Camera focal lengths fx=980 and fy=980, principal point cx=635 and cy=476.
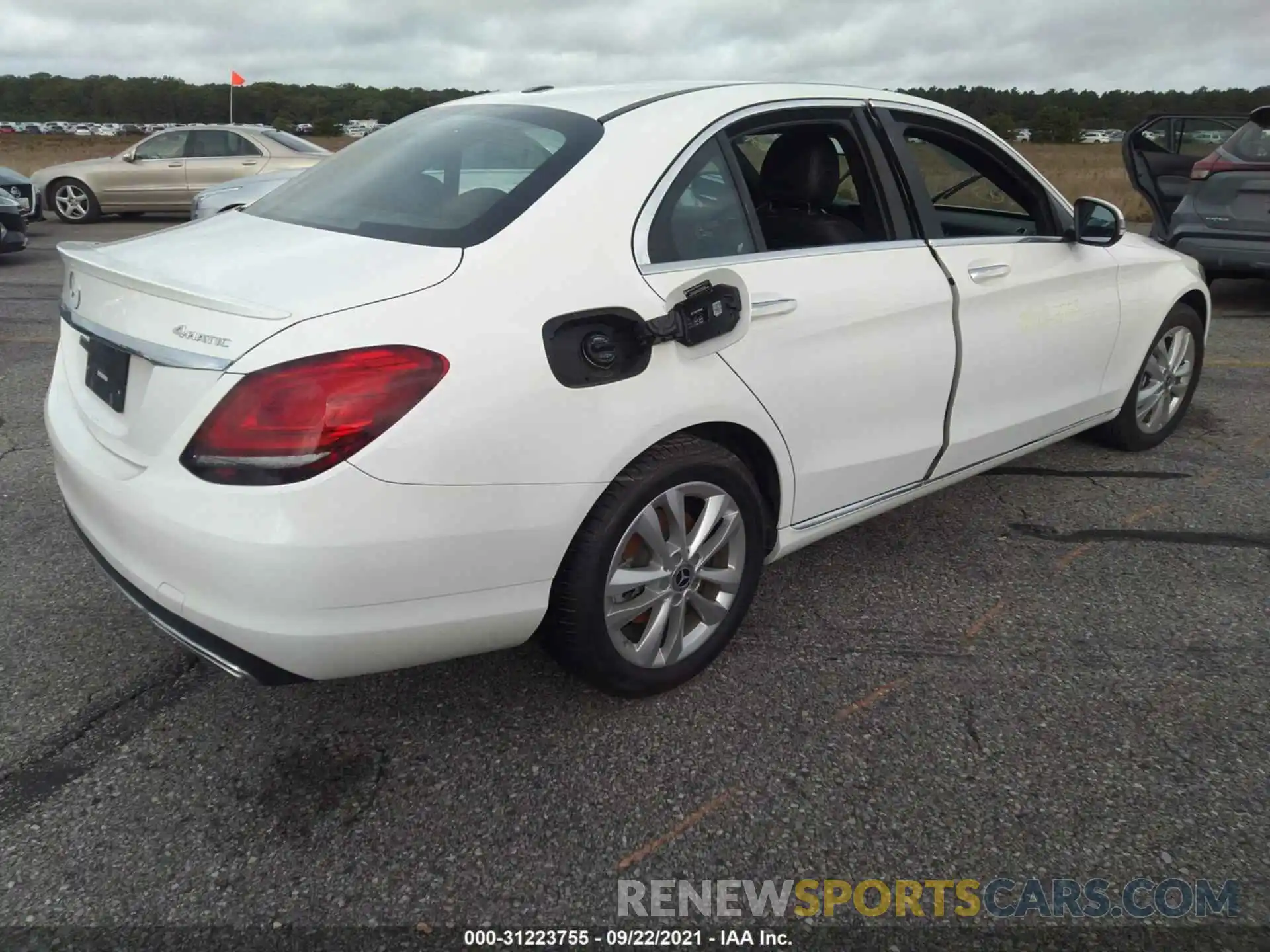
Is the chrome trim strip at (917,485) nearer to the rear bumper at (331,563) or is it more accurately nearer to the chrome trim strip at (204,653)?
the rear bumper at (331,563)

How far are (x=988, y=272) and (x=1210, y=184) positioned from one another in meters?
5.58

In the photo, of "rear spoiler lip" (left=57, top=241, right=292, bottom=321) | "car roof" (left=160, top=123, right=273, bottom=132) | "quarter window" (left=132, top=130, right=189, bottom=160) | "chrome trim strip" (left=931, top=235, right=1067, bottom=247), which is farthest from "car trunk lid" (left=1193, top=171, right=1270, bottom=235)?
"quarter window" (left=132, top=130, right=189, bottom=160)

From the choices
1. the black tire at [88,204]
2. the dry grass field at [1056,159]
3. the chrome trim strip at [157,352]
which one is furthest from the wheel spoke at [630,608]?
the black tire at [88,204]

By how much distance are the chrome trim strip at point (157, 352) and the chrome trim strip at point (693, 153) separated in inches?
40.1

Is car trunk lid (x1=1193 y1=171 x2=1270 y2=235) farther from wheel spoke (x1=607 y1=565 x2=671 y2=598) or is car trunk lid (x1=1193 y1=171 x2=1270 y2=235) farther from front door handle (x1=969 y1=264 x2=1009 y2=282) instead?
wheel spoke (x1=607 y1=565 x2=671 y2=598)

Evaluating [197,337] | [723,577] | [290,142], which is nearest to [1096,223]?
[723,577]

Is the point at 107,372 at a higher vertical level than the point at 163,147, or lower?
lower

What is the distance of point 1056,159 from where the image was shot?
26516 mm

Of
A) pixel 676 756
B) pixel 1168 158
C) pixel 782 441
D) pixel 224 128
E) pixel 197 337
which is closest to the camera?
pixel 197 337

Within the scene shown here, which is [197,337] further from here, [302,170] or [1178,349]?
[1178,349]

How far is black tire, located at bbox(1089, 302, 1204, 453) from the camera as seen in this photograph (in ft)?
14.5

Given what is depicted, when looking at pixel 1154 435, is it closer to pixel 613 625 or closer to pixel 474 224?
pixel 613 625

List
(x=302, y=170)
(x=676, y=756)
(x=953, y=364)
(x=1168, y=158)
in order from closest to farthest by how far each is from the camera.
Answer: (x=676, y=756), (x=953, y=364), (x=302, y=170), (x=1168, y=158)

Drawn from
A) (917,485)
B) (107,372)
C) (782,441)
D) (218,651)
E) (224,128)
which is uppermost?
(224,128)
